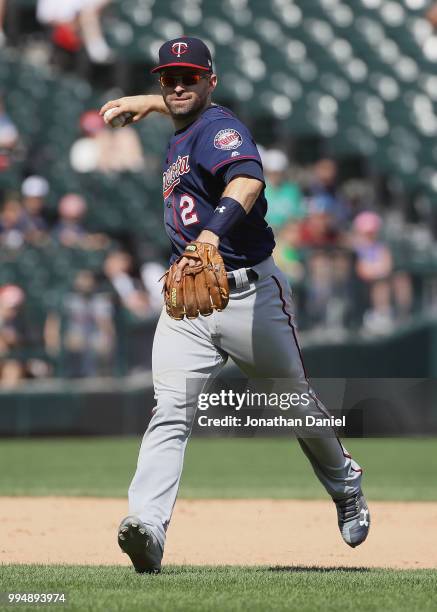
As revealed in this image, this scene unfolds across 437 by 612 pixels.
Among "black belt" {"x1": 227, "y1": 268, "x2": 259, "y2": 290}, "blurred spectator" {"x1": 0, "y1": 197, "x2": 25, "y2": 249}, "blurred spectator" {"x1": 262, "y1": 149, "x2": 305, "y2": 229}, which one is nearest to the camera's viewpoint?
"black belt" {"x1": 227, "y1": 268, "x2": 259, "y2": 290}

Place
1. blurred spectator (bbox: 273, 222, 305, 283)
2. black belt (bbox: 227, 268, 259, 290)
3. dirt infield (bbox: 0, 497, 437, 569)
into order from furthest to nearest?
1. blurred spectator (bbox: 273, 222, 305, 283)
2. dirt infield (bbox: 0, 497, 437, 569)
3. black belt (bbox: 227, 268, 259, 290)

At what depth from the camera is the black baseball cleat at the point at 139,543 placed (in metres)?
4.02

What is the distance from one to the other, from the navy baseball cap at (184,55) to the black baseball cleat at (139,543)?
5.16 ft

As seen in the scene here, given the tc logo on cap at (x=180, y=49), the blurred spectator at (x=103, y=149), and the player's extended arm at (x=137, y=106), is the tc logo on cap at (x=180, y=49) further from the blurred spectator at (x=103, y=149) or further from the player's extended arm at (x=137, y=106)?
the blurred spectator at (x=103, y=149)

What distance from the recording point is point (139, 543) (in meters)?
4.05

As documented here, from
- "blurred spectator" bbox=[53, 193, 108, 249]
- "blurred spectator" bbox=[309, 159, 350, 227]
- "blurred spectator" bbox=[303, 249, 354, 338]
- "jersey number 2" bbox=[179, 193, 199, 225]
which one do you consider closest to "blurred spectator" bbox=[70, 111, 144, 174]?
"blurred spectator" bbox=[53, 193, 108, 249]

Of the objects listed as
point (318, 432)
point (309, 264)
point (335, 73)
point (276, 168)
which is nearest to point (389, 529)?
point (318, 432)

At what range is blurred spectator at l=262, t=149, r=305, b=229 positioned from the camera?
40.1 ft

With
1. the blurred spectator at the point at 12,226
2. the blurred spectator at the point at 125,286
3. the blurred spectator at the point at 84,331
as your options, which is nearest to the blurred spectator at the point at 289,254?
the blurred spectator at the point at 125,286

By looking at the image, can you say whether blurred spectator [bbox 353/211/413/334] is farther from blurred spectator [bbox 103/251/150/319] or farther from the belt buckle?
the belt buckle

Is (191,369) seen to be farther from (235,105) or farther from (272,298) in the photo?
(235,105)

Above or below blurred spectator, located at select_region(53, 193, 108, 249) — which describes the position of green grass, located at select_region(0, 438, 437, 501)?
below

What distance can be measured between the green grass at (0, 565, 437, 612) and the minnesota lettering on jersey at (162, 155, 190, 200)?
1.35 m

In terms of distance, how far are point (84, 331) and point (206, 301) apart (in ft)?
19.2
